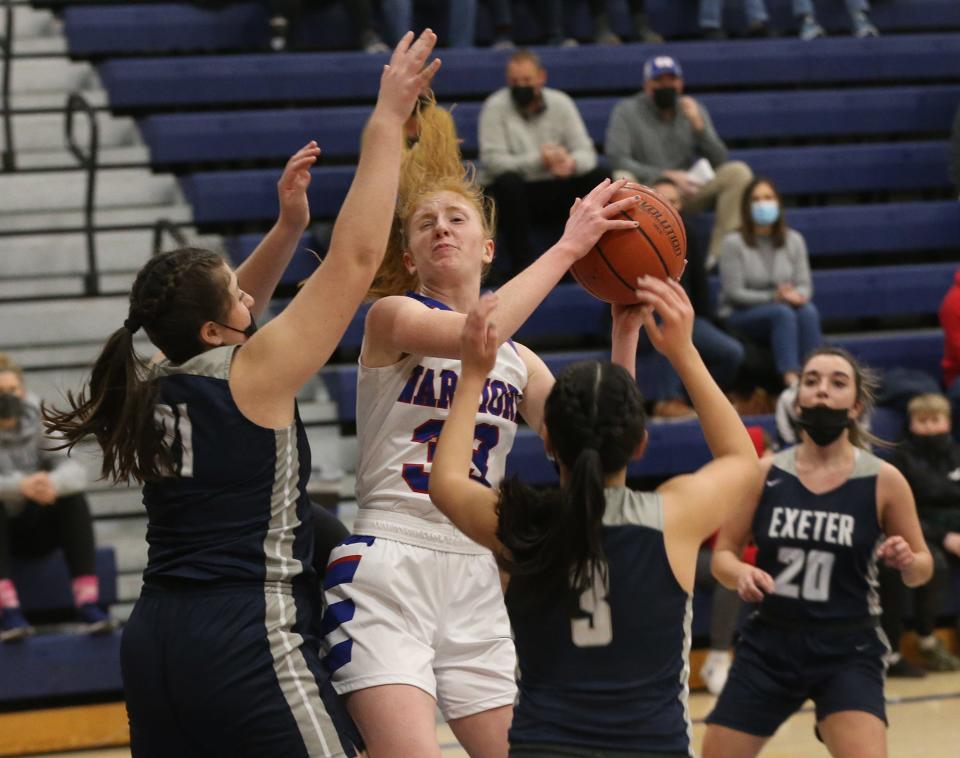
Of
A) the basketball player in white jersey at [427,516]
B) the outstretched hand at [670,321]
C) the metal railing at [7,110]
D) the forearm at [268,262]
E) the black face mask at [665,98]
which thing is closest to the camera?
the outstretched hand at [670,321]

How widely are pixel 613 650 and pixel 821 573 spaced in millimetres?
1956

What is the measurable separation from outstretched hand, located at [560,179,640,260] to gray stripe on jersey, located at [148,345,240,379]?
708 millimetres

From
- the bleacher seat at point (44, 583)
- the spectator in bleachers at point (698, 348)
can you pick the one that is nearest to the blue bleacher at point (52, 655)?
the bleacher seat at point (44, 583)

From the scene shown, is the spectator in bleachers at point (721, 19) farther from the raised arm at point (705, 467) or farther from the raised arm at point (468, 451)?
the raised arm at point (468, 451)

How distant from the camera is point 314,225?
8.20m

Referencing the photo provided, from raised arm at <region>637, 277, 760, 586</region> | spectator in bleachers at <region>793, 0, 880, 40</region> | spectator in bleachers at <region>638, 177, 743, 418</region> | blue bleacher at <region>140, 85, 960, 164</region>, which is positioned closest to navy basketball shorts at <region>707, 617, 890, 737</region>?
raised arm at <region>637, 277, 760, 586</region>

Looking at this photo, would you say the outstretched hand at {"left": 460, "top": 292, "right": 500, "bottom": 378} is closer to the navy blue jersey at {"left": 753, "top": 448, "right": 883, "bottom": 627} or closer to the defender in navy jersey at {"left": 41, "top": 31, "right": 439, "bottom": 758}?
the defender in navy jersey at {"left": 41, "top": 31, "right": 439, "bottom": 758}

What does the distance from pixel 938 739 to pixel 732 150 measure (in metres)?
4.80

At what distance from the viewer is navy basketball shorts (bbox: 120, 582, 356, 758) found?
2.84m

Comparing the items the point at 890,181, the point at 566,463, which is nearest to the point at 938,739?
the point at 566,463

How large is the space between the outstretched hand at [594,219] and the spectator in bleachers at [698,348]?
4.38 meters

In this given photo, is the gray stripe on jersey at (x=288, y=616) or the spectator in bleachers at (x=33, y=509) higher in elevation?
the gray stripe on jersey at (x=288, y=616)

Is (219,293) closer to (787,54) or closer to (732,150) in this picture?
(732,150)

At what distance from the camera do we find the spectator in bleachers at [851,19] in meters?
10.5
